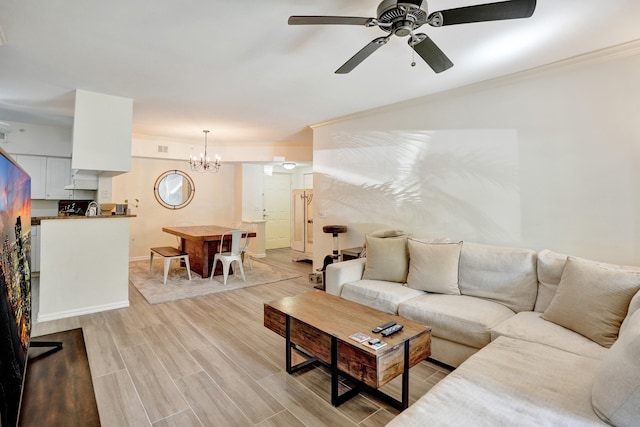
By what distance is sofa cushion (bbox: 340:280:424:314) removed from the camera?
8.87ft

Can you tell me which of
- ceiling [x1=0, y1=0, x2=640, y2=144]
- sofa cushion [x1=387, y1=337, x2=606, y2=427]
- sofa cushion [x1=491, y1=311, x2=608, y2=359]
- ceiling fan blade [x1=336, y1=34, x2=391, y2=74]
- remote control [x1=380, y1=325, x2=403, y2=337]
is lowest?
sofa cushion [x1=387, y1=337, x2=606, y2=427]

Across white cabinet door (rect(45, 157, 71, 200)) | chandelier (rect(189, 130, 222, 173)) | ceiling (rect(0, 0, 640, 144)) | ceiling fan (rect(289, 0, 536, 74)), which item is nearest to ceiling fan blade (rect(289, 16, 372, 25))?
ceiling fan (rect(289, 0, 536, 74))

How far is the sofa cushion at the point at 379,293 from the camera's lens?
2.70 metres

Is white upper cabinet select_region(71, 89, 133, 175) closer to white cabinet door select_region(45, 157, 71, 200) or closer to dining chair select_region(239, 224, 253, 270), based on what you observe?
dining chair select_region(239, 224, 253, 270)

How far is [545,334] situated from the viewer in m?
1.94

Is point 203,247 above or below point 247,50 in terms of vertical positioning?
below

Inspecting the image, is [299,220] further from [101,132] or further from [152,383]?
A: [152,383]

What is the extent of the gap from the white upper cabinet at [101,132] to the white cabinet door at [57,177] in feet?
8.02

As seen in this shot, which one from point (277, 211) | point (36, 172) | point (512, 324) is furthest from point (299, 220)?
point (512, 324)

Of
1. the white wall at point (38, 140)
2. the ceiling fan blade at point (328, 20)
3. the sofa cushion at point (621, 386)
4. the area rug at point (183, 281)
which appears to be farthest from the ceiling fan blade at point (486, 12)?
the white wall at point (38, 140)

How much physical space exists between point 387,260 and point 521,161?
157 centimetres

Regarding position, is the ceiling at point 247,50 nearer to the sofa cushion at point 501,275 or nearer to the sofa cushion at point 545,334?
the sofa cushion at point 501,275

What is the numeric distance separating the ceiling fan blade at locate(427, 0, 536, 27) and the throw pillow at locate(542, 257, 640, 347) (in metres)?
1.63

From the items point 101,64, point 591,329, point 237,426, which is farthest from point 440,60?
point 101,64
